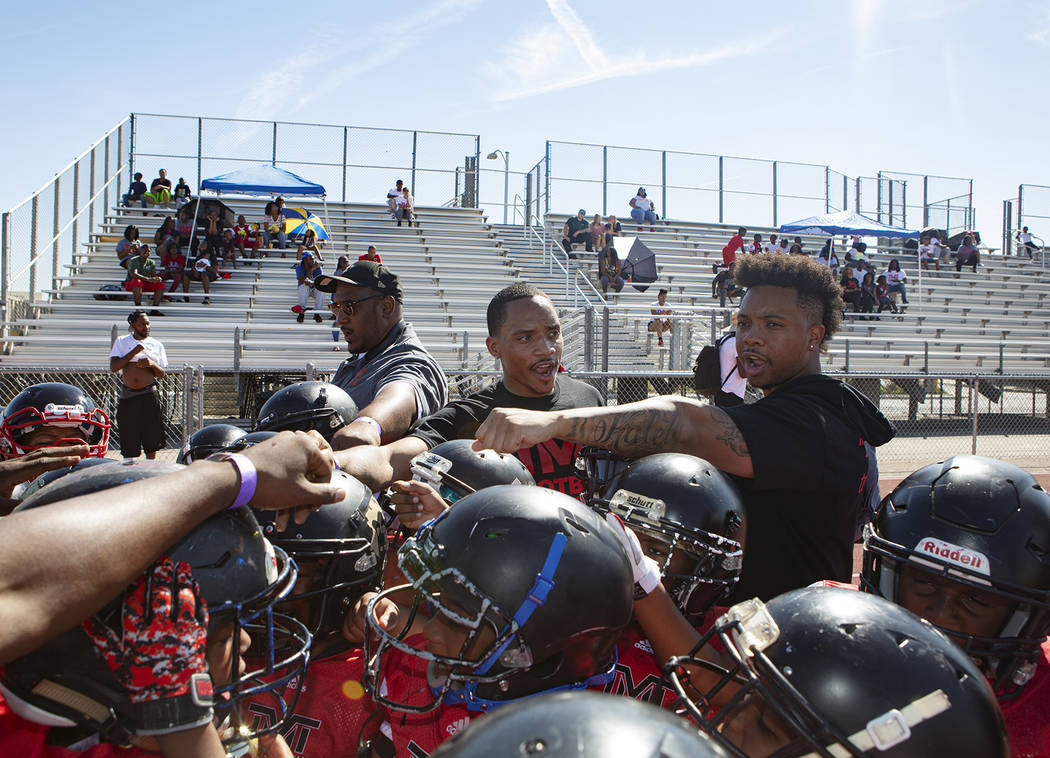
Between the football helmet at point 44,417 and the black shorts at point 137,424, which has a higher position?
the football helmet at point 44,417

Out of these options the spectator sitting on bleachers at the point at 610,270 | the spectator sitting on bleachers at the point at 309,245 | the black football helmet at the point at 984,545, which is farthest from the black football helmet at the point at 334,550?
the spectator sitting on bleachers at the point at 610,270

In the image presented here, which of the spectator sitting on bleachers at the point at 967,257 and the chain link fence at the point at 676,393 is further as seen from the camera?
the spectator sitting on bleachers at the point at 967,257

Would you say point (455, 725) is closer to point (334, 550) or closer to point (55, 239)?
point (334, 550)

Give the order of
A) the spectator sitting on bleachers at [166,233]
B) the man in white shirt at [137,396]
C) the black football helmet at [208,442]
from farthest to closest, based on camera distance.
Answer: the spectator sitting on bleachers at [166,233], the man in white shirt at [137,396], the black football helmet at [208,442]

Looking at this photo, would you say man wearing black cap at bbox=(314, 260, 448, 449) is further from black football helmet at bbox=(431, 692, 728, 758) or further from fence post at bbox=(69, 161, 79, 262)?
fence post at bbox=(69, 161, 79, 262)

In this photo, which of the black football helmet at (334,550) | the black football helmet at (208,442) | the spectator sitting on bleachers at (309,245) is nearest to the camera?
the black football helmet at (334,550)

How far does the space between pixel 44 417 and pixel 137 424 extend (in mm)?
4614

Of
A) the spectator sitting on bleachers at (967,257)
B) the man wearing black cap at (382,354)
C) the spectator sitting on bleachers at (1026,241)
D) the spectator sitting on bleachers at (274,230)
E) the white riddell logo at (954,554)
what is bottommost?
the white riddell logo at (954,554)

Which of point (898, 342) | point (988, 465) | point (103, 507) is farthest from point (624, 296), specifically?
point (103, 507)

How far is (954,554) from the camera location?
249cm

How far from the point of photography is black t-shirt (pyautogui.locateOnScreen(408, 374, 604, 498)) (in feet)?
12.3

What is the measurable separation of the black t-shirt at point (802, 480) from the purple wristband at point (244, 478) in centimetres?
185

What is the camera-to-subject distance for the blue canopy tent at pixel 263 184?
19594 mm

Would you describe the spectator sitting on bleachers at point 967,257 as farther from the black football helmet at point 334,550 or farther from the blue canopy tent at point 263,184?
the black football helmet at point 334,550
